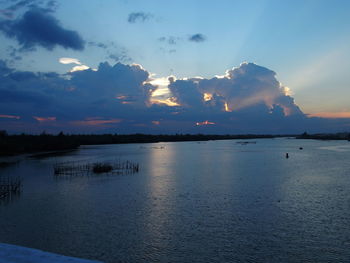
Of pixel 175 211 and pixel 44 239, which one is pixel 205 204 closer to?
pixel 175 211

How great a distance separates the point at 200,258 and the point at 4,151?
197 ft

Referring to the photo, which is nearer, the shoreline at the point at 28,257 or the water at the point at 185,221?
the shoreline at the point at 28,257

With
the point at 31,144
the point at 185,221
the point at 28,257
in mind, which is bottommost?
the point at 185,221

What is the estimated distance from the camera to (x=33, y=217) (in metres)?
17.7

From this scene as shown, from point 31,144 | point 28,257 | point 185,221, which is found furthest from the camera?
point 31,144

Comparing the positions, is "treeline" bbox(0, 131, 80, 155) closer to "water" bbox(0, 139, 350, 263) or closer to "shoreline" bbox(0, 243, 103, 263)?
"water" bbox(0, 139, 350, 263)

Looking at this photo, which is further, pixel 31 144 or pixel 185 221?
pixel 31 144

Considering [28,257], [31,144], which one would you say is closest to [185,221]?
[28,257]

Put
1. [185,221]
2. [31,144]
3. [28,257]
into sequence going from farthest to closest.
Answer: [31,144]
[185,221]
[28,257]

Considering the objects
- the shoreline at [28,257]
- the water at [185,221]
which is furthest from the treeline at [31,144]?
the shoreline at [28,257]

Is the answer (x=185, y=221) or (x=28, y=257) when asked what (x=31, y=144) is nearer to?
(x=185, y=221)

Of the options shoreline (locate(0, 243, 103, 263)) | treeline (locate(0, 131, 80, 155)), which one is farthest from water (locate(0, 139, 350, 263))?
treeline (locate(0, 131, 80, 155))

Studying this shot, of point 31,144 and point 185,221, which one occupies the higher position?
point 31,144

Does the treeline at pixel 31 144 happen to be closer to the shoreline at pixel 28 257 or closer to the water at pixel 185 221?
the water at pixel 185 221
